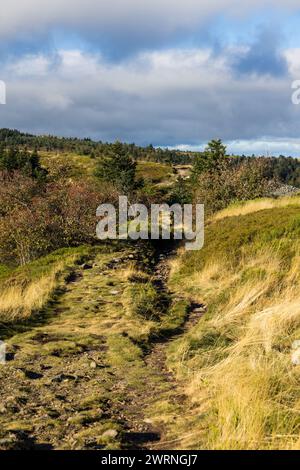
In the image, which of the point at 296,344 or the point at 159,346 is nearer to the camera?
the point at 296,344

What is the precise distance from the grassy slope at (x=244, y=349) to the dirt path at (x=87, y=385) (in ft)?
1.17

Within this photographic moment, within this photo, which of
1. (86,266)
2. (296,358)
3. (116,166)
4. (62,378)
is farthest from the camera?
(116,166)

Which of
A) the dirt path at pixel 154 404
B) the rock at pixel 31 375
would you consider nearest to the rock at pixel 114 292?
the dirt path at pixel 154 404

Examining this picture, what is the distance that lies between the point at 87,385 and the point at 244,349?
2.02m

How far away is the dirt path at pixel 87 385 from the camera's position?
14.6 feet

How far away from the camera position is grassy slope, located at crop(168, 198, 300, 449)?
4.04 metres

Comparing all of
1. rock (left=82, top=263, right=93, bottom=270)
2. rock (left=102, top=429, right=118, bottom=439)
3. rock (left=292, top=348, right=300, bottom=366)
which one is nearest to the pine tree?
rock (left=82, top=263, right=93, bottom=270)

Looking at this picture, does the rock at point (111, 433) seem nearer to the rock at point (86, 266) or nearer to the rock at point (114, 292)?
the rock at point (114, 292)

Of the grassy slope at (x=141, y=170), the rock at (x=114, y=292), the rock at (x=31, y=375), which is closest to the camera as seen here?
the rock at (x=31, y=375)

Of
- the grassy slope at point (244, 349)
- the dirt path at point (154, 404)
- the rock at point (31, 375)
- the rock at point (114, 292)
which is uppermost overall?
the grassy slope at point (244, 349)

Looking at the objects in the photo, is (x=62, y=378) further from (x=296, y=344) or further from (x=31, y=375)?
(x=296, y=344)

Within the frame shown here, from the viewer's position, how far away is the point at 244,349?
596 centimetres

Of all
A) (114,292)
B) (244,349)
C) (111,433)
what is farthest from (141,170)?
(111,433)

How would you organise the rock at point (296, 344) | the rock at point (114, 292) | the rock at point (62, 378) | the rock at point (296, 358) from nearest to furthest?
the rock at point (296, 358), the rock at point (296, 344), the rock at point (62, 378), the rock at point (114, 292)
